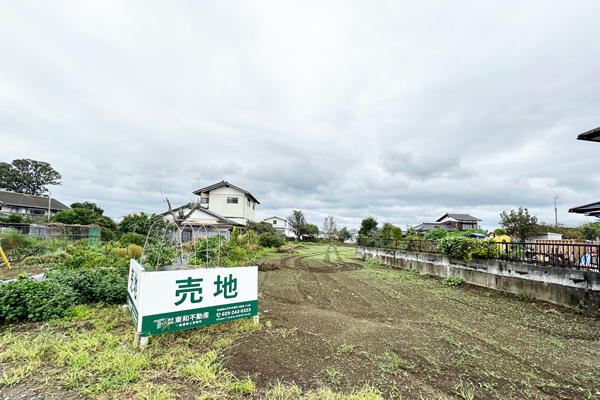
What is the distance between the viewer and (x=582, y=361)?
3205 mm

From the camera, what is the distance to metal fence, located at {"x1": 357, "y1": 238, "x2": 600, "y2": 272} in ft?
18.2

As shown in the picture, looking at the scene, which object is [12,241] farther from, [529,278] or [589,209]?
[589,209]

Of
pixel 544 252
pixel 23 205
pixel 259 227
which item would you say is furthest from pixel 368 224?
pixel 23 205

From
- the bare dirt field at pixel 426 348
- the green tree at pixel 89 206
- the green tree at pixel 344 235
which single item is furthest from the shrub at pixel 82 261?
the green tree at pixel 344 235

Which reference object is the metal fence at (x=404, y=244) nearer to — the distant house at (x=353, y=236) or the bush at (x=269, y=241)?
the bush at (x=269, y=241)

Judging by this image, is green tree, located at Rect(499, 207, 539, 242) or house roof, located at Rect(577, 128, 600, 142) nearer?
house roof, located at Rect(577, 128, 600, 142)

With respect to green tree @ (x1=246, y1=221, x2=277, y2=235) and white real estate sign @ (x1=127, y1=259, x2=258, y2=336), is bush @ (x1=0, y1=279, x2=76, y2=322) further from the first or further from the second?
green tree @ (x1=246, y1=221, x2=277, y2=235)

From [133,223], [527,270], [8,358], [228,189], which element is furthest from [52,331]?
[228,189]

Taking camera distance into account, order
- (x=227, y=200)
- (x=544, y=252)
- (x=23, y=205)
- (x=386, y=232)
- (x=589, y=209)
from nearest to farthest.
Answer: (x=544, y=252), (x=589, y=209), (x=386, y=232), (x=227, y=200), (x=23, y=205)

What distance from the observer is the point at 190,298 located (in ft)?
11.8

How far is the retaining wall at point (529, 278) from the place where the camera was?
508 centimetres

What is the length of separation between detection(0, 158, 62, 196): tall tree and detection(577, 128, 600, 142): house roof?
188 feet

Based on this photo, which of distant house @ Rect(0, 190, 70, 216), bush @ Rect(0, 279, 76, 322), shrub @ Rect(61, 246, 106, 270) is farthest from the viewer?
distant house @ Rect(0, 190, 70, 216)

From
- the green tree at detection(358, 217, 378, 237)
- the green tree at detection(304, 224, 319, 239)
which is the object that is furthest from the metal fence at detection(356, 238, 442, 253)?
the green tree at detection(304, 224, 319, 239)
